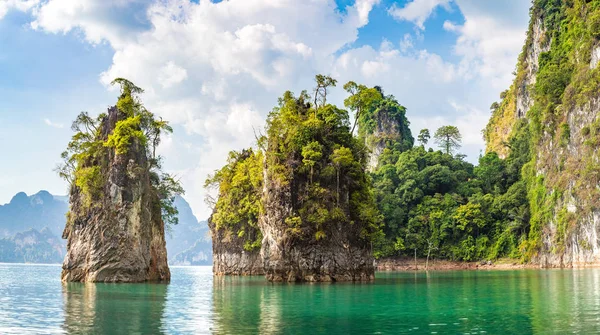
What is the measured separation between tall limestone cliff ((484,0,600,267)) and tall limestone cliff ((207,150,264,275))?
41.6m

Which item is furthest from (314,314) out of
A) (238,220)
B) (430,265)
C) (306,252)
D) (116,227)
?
(430,265)

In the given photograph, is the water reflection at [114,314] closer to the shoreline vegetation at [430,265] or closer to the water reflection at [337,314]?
the water reflection at [337,314]

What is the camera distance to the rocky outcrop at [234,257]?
75.4 metres

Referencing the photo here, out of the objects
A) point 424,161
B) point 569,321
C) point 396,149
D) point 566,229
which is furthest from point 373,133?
point 569,321

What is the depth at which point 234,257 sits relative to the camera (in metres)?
77.5

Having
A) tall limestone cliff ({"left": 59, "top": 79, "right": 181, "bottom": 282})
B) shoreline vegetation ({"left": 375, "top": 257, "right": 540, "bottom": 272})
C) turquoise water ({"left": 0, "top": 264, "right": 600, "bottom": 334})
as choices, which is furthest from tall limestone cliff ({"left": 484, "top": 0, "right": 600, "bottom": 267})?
tall limestone cliff ({"left": 59, "top": 79, "right": 181, "bottom": 282})

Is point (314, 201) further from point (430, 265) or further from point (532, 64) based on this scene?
point (532, 64)

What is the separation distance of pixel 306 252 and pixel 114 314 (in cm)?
2504

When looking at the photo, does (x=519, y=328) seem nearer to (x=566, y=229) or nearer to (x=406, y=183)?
(x=566, y=229)

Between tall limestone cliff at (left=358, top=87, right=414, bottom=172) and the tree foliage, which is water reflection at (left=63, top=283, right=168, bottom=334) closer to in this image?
the tree foliage

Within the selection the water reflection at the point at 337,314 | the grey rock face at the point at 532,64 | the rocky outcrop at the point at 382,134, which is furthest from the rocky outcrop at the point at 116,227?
the rocky outcrop at the point at 382,134

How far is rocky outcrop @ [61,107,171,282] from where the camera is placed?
4906 cm

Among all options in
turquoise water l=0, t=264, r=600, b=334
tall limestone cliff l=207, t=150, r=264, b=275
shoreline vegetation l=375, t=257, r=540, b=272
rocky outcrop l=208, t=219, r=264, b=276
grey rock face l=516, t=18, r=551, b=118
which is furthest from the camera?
grey rock face l=516, t=18, r=551, b=118

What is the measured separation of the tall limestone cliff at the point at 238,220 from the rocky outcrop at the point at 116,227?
2066 cm
